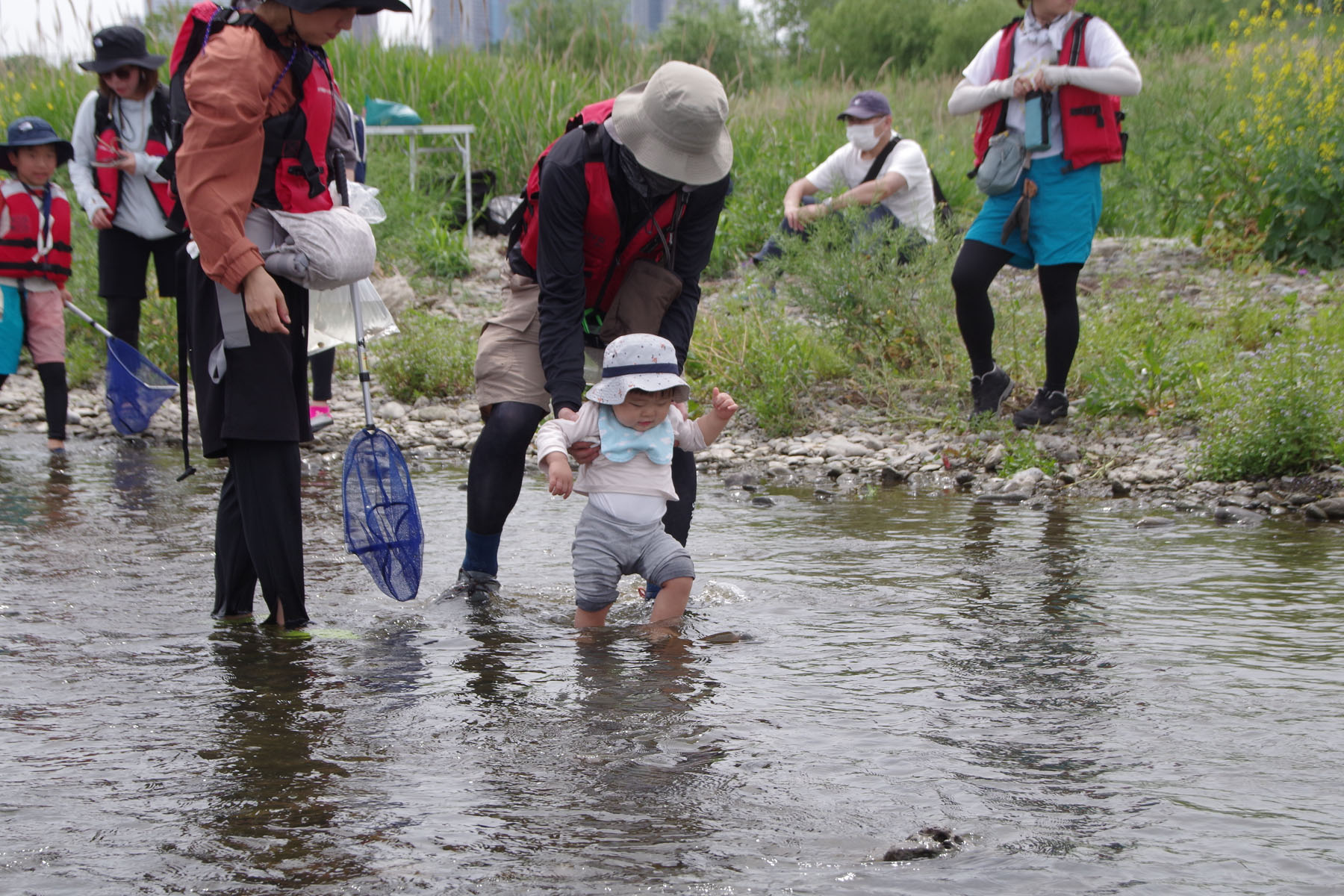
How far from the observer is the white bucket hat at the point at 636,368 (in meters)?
3.93

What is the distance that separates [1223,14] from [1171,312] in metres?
27.5

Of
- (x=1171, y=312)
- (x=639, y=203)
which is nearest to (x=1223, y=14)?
(x=1171, y=312)

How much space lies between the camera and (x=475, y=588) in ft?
14.2

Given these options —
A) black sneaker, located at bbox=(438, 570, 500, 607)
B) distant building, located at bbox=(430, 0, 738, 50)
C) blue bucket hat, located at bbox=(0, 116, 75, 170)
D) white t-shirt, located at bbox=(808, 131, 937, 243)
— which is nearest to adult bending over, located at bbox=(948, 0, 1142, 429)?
white t-shirt, located at bbox=(808, 131, 937, 243)

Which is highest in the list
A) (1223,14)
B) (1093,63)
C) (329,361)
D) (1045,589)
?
(1223,14)

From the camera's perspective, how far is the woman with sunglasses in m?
7.21

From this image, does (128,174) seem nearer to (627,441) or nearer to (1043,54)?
(627,441)

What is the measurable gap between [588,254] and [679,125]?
0.57 meters

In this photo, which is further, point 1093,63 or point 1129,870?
point 1093,63

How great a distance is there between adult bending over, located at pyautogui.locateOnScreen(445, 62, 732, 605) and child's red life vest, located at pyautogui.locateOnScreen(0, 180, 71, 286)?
4.21 meters

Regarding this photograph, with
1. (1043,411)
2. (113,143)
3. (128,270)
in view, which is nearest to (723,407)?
(1043,411)

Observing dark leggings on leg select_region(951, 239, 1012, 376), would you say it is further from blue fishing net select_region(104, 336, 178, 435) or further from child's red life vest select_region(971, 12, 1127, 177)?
blue fishing net select_region(104, 336, 178, 435)

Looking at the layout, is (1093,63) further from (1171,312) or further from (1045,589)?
(1045,589)

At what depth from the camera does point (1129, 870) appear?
2.26 metres
